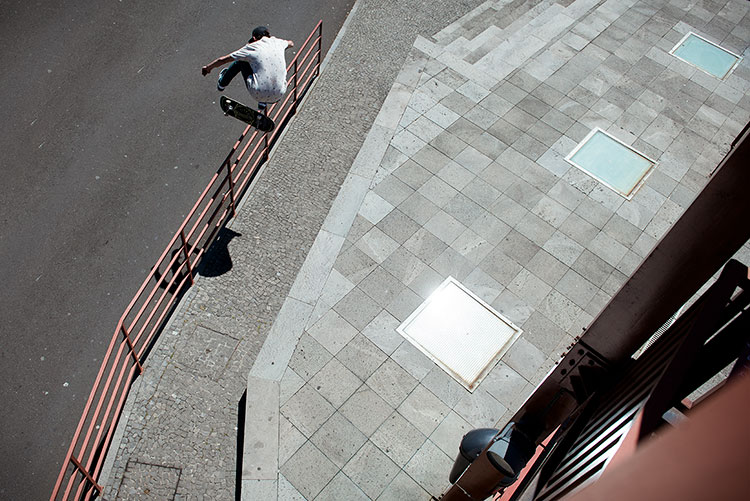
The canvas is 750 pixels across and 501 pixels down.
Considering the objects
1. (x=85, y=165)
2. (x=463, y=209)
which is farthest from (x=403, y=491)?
(x=85, y=165)

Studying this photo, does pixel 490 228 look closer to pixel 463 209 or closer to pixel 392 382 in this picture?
pixel 463 209

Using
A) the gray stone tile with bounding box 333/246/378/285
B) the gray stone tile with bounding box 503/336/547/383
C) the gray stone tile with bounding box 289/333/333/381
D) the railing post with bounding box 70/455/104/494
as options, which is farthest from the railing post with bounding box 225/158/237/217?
the gray stone tile with bounding box 503/336/547/383

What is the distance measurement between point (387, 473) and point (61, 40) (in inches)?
409

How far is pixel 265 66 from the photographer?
937 cm

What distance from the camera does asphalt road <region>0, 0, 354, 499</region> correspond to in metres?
7.86

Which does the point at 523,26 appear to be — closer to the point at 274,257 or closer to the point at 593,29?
the point at 593,29

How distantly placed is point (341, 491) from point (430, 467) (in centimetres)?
122

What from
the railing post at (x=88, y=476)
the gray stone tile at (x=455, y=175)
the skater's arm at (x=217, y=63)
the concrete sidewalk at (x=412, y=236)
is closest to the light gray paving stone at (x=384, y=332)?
the concrete sidewalk at (x=412, y=236)

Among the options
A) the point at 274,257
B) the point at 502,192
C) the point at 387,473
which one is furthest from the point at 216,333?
the point at 502,192

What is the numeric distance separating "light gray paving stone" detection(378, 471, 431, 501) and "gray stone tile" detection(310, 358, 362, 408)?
50.3 inches

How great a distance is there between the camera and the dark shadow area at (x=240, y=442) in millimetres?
7441

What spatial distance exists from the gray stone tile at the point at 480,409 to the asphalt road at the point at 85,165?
5138 millimetres

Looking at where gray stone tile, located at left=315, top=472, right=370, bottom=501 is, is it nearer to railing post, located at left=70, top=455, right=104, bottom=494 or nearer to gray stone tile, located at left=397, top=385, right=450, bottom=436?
gray stone tile, located at left=397, top=385, right=450, bottom=436

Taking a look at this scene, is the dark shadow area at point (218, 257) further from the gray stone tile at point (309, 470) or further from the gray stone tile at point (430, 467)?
the gray stone tile at point (430, 467)
